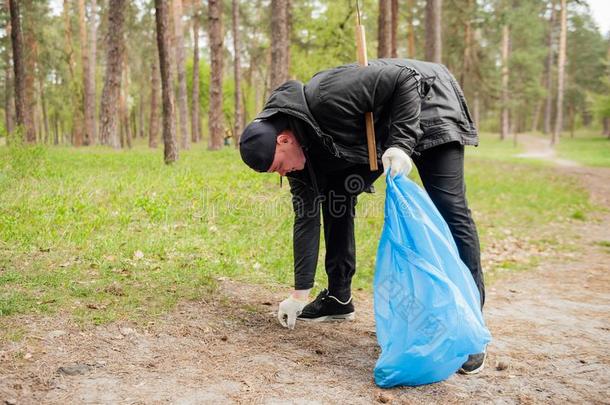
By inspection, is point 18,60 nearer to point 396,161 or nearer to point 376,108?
point 376,108

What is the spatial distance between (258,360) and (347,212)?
3.39ft

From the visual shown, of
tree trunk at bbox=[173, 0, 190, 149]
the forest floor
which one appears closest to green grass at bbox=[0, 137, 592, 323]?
the forest floor

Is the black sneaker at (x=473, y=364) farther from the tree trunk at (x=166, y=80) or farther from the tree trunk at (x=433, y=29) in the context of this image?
the tree trunk at (x=433, y=29)

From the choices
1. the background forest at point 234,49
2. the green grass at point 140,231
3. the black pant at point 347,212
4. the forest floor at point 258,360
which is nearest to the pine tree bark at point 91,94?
the background forest at point 234,49

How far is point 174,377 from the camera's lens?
2400 mm

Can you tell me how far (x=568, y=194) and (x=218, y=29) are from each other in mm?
10416

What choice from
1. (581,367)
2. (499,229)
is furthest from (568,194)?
(581,367)

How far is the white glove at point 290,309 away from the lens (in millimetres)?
3074

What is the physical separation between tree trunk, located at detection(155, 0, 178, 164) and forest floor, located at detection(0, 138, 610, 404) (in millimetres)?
5811

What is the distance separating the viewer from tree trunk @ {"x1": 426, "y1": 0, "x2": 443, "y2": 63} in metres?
10.8

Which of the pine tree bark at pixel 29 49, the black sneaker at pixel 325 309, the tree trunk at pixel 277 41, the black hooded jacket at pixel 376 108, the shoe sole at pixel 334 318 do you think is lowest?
the shoe sole at pixel 334 318

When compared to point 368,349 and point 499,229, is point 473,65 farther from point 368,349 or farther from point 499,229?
point 368,349

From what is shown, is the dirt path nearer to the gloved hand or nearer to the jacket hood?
the gloved hand

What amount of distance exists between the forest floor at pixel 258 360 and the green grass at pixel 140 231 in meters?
0.30
